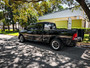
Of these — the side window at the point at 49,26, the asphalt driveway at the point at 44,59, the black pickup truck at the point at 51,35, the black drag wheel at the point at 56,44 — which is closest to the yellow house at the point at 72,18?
the side window at the point at 49,26

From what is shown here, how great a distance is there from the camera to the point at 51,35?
5.12 meters

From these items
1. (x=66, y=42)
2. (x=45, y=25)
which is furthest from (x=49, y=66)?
(x=45, y=25)

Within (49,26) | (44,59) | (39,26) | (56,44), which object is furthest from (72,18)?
(44,59)

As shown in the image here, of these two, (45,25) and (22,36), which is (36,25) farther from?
(22,36)

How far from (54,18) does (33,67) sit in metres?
16.9

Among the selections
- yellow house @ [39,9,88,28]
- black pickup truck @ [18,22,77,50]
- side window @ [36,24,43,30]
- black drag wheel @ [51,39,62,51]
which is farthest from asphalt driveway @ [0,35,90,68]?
yellow house @ [39,9,88,28]

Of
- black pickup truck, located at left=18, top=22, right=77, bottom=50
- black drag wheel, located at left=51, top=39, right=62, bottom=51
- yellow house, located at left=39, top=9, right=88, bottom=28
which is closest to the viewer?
black pickup truck, located at left=18, top=22, right=77, bottom=50

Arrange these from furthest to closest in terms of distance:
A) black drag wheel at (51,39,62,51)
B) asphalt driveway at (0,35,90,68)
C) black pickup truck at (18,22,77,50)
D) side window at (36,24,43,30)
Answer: side window at (36,24,43,30) → black drag wheel at (51,39,62,51) → black pickup truck at (18,22,77,50) → asphalt driveway at (0,35,90,68)

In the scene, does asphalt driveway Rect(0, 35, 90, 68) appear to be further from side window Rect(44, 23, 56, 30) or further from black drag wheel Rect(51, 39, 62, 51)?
side window Rect(44, 23, 56, 30)

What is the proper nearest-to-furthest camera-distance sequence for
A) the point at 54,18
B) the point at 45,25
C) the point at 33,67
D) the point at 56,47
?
1. the point at 33,67
2. the point at 56,47
3. the point at 45,25
4. the point at 54,18

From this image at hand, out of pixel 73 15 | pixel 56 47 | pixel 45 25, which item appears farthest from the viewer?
pixel 73 15

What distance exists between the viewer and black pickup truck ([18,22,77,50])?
443 cm

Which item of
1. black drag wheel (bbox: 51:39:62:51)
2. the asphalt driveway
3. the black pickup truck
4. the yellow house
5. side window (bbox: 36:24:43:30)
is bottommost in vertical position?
the asphalt driveway

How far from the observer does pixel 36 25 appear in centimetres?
A: 619
